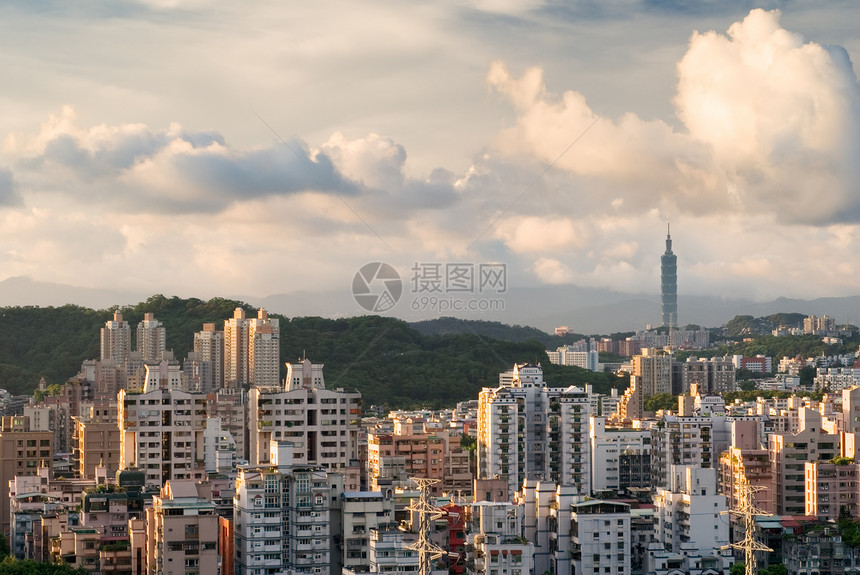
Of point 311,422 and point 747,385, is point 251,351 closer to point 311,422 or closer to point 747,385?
point 747,385

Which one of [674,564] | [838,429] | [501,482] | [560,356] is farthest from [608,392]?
[674,564]

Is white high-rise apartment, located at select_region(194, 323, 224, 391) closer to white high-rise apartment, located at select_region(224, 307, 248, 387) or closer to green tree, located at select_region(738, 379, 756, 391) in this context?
white high-rise apartment, located at select_region(224, 307, 248, 387)

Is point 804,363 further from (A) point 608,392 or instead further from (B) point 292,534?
(B) point 292,534

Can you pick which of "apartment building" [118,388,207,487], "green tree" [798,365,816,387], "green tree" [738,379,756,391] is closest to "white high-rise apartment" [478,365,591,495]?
"apartment building" [118,388,207,487]

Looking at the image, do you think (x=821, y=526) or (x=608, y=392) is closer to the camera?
(x=821, y=526)

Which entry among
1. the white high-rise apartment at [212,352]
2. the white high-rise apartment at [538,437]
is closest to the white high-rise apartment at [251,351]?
the white high-rise apartment at [212,352]

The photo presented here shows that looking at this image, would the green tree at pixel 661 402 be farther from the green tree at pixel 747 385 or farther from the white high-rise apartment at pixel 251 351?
the white high-rise apartment at pixel 251 351
